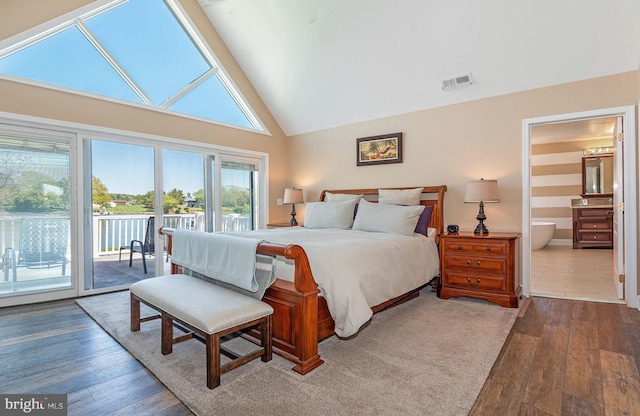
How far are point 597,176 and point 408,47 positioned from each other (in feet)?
20.1

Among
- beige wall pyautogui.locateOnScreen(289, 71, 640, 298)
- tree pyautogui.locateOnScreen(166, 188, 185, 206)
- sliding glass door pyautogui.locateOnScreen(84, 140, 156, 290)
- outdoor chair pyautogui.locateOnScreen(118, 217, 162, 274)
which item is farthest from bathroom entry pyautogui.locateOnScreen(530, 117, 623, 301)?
sliding glass door pyautogui.locateOnScreen(84, 140, 156, 290)

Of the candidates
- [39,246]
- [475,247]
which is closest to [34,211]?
[39,246]

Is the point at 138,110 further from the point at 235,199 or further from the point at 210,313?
the point at 210,313

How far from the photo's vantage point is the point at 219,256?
2568 mm

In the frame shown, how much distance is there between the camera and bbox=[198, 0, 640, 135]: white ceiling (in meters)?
3.12

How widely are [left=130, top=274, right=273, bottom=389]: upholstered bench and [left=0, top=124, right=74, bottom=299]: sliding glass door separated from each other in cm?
187

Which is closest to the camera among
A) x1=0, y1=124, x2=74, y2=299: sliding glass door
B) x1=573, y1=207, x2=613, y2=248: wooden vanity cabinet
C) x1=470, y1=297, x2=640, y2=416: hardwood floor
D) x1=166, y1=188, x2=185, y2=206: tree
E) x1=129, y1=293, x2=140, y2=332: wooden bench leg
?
x1=470, y1=297, x2=640, y2=416: hardwood floor

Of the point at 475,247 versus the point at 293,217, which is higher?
the point at 293,217

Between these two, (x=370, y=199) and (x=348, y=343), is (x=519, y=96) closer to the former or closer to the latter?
(x=370, y=199)

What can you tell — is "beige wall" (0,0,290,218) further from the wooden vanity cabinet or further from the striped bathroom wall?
the wooden vanity cabinet

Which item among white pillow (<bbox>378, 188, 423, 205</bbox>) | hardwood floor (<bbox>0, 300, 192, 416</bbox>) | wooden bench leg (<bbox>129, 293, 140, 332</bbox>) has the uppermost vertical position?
white pillow (<bbox>378, 188, 423, 205</bbox>)

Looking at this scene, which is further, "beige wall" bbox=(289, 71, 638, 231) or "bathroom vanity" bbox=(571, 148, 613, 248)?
"bathroom vanity" bbox=(571, 148, 613, 248)

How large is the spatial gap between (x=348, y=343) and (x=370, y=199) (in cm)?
277

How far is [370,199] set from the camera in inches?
196
